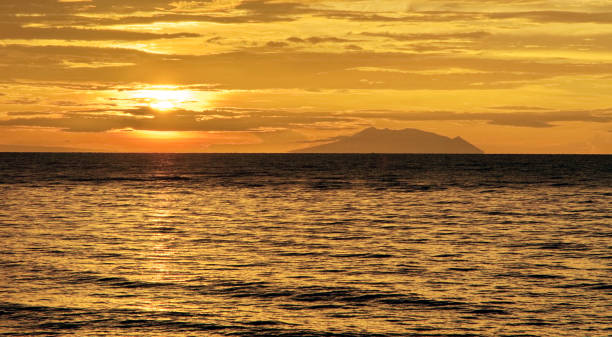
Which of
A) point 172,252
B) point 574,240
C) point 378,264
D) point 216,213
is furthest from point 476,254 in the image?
point 216,213

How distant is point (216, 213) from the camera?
55.3 metres

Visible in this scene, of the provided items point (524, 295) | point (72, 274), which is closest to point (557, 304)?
point (524, 295)

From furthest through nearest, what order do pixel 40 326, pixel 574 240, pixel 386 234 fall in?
1. pixel 386 234
2. pixel 574 240
3. pixel 40 326

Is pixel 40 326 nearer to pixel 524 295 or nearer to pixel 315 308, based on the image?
pixel 315 308

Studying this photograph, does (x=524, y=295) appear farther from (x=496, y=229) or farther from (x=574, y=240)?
(x=496, y=229)

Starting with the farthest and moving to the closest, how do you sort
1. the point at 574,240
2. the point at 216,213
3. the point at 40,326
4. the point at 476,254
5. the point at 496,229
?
the point at 216,213
the point at 496,229
the point at 574,240
the point at 476,254
the point at 40,326

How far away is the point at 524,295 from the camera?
2419cm

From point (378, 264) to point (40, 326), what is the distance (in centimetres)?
1480

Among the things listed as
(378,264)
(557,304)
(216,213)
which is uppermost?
(216,213)

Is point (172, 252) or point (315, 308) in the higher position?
point (172, 252)

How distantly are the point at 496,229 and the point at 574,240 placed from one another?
20.6ft

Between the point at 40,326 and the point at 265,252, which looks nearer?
the point at 40,326

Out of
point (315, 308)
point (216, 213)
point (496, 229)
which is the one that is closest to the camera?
point (315, 308)

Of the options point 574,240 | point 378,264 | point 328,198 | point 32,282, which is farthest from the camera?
point 328,198
